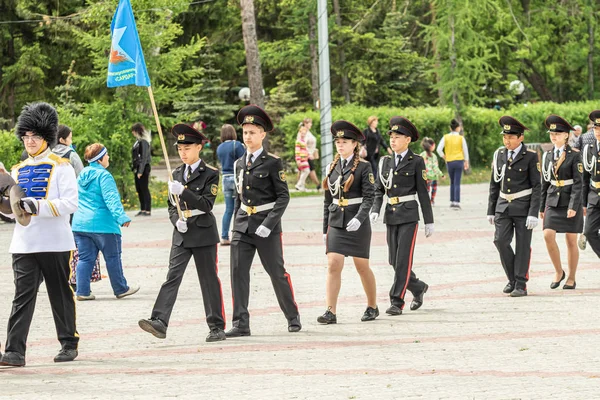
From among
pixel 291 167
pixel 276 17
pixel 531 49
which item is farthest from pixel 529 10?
pixel 291 167

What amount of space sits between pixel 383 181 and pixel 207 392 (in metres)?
4.48

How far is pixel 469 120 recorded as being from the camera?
37250 millimetres

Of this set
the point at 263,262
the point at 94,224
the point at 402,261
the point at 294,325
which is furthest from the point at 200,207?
the point at 94,224

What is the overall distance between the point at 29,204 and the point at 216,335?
2189 millimetres

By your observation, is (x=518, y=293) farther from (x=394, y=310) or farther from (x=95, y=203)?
(x=95, y=203)

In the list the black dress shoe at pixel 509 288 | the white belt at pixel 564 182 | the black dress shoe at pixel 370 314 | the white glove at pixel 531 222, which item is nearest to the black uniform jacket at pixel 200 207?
the black dress shoe at pixel 370 314

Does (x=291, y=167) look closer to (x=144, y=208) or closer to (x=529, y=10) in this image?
(x=144, y=208)

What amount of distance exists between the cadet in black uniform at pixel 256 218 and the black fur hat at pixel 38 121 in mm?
1879

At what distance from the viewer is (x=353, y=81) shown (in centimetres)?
4319

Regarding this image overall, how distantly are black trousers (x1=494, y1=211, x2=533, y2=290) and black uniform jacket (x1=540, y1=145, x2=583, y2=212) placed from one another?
0.59m

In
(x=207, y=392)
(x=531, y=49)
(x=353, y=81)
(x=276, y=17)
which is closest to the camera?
(x=207, y=392)

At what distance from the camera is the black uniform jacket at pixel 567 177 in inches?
509

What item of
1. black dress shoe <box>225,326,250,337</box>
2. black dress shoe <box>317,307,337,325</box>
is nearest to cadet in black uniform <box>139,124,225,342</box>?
black dress shoe <box>225,326,250,337</box>

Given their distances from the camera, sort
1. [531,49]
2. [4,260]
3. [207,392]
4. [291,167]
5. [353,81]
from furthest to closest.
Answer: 1. [531,49]
2. [353,81]
3. [291,167]
4. [4,260]
5. [207,392]
